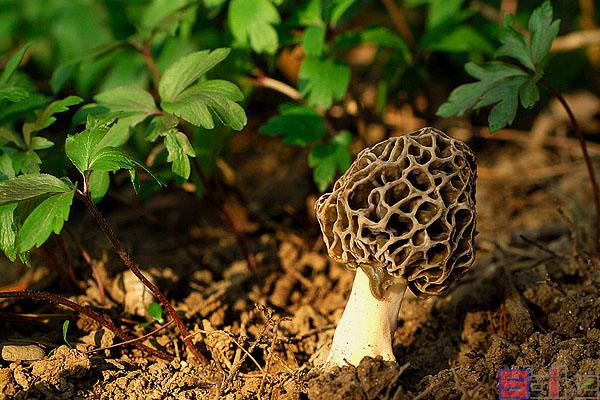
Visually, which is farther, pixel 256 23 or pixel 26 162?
pixel 256 23

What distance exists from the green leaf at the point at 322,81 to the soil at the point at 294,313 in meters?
0.98

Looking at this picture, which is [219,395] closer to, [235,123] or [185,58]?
[235,123]

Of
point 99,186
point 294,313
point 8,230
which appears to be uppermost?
point 8,230

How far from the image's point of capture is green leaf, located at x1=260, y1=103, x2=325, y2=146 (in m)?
3.67

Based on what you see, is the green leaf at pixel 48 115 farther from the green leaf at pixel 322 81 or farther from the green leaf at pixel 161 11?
the green leaf at pixel 322 81

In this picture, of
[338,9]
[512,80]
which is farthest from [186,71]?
[512,80]

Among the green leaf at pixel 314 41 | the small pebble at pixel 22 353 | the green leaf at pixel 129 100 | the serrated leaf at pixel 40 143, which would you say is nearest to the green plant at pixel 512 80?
the green leaf at pixel 314 41

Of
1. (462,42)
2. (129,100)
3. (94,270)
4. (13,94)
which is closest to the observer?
(13,94)

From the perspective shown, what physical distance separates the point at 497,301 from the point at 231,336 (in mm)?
1378

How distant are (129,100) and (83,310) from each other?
1.00 m

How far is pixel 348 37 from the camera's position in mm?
3891

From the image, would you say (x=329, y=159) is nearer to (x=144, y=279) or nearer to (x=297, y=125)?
(x=297, y=125)

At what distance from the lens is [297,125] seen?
12.3 feet

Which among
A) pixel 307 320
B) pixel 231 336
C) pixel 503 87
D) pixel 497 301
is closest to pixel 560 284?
pixel 497 301
